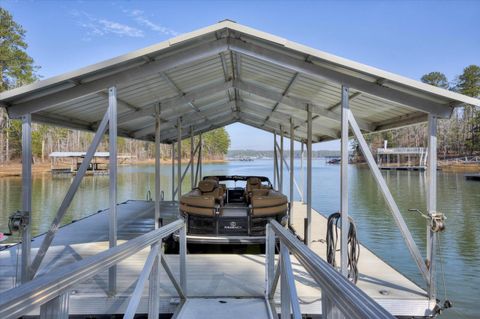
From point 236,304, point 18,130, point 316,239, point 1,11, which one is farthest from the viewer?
point 18,130

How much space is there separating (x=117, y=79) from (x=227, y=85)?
288cm

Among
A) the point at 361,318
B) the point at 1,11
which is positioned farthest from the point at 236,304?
the point at 1,11

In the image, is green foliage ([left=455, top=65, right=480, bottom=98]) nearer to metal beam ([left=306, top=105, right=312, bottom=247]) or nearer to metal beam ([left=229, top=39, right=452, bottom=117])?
metal beam ([left=306, top=105, right=312, bottom=247])

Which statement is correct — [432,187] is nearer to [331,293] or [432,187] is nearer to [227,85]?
[331,293]

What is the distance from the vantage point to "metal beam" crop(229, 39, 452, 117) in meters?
4.09

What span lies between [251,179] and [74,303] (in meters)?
5.39

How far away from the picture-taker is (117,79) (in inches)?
167

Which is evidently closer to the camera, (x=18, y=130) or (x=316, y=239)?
(x=316, y=239)

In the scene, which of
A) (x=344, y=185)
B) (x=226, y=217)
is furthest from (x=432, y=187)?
(x=226, y=217)

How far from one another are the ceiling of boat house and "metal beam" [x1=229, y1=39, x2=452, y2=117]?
0.01 m

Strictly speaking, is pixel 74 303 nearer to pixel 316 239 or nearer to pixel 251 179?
pixel 316 239

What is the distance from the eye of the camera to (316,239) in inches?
281

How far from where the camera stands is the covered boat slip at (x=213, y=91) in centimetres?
156

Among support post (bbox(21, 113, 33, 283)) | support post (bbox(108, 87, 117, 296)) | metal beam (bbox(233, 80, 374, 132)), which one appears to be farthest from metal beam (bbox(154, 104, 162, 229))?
support post (bbox(21, 113, 33, 283))
